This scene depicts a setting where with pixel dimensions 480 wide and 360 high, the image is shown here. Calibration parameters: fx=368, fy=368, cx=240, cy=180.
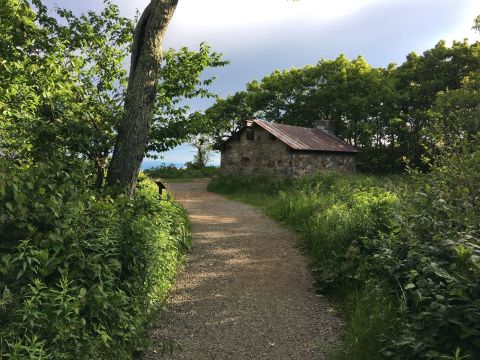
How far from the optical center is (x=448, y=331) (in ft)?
9.64

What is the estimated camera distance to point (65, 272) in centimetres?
298

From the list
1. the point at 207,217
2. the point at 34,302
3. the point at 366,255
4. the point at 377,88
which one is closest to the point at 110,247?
the point at 34,302

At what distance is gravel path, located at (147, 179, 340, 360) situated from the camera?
13.9ft

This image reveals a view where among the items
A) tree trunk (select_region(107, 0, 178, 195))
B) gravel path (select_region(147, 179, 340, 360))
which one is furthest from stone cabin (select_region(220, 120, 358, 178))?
tree trunk (select_region(107, 0, 178, 195))

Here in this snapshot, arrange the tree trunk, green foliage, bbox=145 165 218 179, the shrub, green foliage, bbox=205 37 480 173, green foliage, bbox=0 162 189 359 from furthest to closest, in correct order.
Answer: green foliage, bbox=145 165 218 179 → green foliage, bbox=205 37 480 173 → the tree trunk → the shrub → green foliage, bbox=0 162 189 359

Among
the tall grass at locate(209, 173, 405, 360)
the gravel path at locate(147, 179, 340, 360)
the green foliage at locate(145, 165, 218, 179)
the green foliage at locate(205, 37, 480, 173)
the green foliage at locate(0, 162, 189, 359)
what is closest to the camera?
the green foliage at locate(0, 162, 189, 359)

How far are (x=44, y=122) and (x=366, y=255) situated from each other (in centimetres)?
524

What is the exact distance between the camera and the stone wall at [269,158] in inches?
696

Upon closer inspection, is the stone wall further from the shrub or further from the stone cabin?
the shrub

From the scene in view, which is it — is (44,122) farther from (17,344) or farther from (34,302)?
(17,344)

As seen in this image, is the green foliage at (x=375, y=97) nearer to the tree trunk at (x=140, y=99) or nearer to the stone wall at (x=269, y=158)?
the stone wall at (x=269, y=158)

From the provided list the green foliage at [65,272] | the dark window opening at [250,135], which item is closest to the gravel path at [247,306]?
the green foliage at [65,272]

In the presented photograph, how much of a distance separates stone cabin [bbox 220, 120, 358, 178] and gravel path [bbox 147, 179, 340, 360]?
9.18 metres

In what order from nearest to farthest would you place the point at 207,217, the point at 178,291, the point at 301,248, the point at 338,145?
1. the point at 178,291
2. the point at 301,248
3. the point at 207,217
4. the point at 338,145
